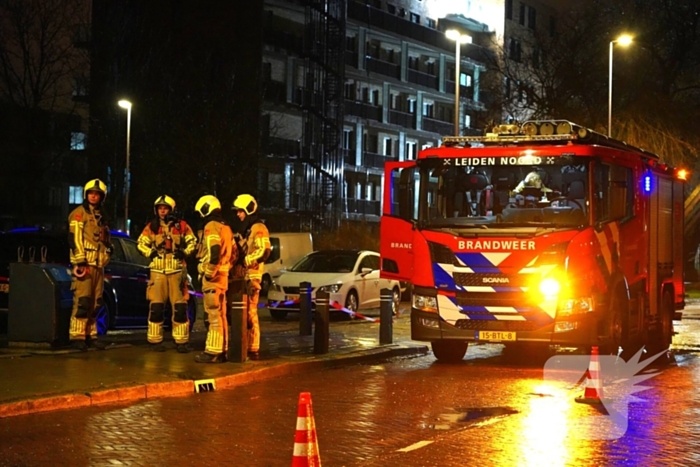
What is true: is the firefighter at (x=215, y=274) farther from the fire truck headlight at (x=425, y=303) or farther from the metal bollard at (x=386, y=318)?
the metal bollard at (x=386, y=318)

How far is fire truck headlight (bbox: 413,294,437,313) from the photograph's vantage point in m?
15.8

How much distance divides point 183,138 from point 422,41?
2430 centimetres

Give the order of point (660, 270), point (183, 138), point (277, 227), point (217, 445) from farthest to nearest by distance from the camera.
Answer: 1. point (277, 227)
2. point (183, 138)
3. point (660, 270)
4. point (217, 445)

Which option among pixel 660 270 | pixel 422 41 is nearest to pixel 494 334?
pixel 660 270

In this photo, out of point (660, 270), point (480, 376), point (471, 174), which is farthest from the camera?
point (660, 270)

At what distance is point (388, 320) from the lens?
59.6 ft

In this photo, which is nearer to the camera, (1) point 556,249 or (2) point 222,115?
(1) point 556,249

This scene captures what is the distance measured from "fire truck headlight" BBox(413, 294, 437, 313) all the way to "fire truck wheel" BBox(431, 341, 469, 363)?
774mm

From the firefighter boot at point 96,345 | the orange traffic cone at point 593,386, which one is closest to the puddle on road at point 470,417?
the orange traffic cone at point 593,386

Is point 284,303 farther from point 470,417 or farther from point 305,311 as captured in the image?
point 470,417

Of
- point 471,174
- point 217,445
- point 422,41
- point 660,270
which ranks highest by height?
point 422,41

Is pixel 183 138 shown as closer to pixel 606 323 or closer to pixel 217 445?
pixel 606 323

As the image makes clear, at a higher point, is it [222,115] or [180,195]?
[222,115]

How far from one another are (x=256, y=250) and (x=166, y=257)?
1.19 m
